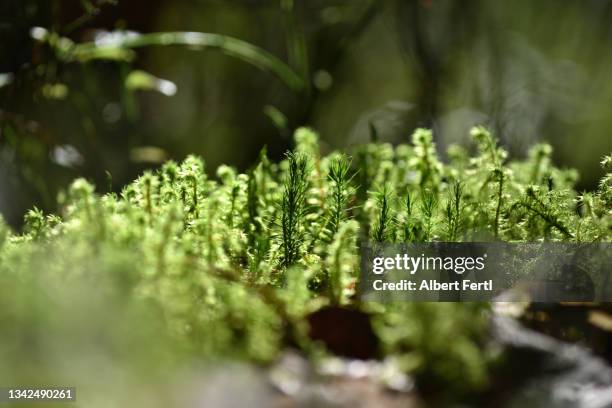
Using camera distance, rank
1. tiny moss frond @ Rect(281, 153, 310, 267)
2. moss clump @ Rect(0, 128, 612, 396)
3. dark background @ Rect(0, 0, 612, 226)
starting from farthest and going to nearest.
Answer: dark background @ Rect(0, 0, 612, 226)
tiny moss frond @ Rect(281, 153, 310, 267)
moss clump @ Rect(0, 128, 612, 396)

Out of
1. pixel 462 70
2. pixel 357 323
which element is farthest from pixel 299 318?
pixel 462 70

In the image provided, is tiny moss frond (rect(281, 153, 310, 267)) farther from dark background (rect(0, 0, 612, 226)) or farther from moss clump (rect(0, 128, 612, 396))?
dark background (rect(0, 0, 612, 226))

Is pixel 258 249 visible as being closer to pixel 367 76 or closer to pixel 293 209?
pixel 293 209

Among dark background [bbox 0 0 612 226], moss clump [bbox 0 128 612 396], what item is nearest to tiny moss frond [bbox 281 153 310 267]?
moss clump [bbox 0 128 612 396]

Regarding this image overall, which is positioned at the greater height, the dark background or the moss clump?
the dark background

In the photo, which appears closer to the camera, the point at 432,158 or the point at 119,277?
the point at 119,277

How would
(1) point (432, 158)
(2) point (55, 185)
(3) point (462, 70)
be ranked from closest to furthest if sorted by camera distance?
(1) point (432, 158), (2) point (55, 185), (3) point (462, 70)

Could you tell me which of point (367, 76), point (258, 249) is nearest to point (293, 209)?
point (258, 249)

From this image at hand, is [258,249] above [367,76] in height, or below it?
below

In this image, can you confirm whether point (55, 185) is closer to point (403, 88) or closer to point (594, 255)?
point (594, 255)
